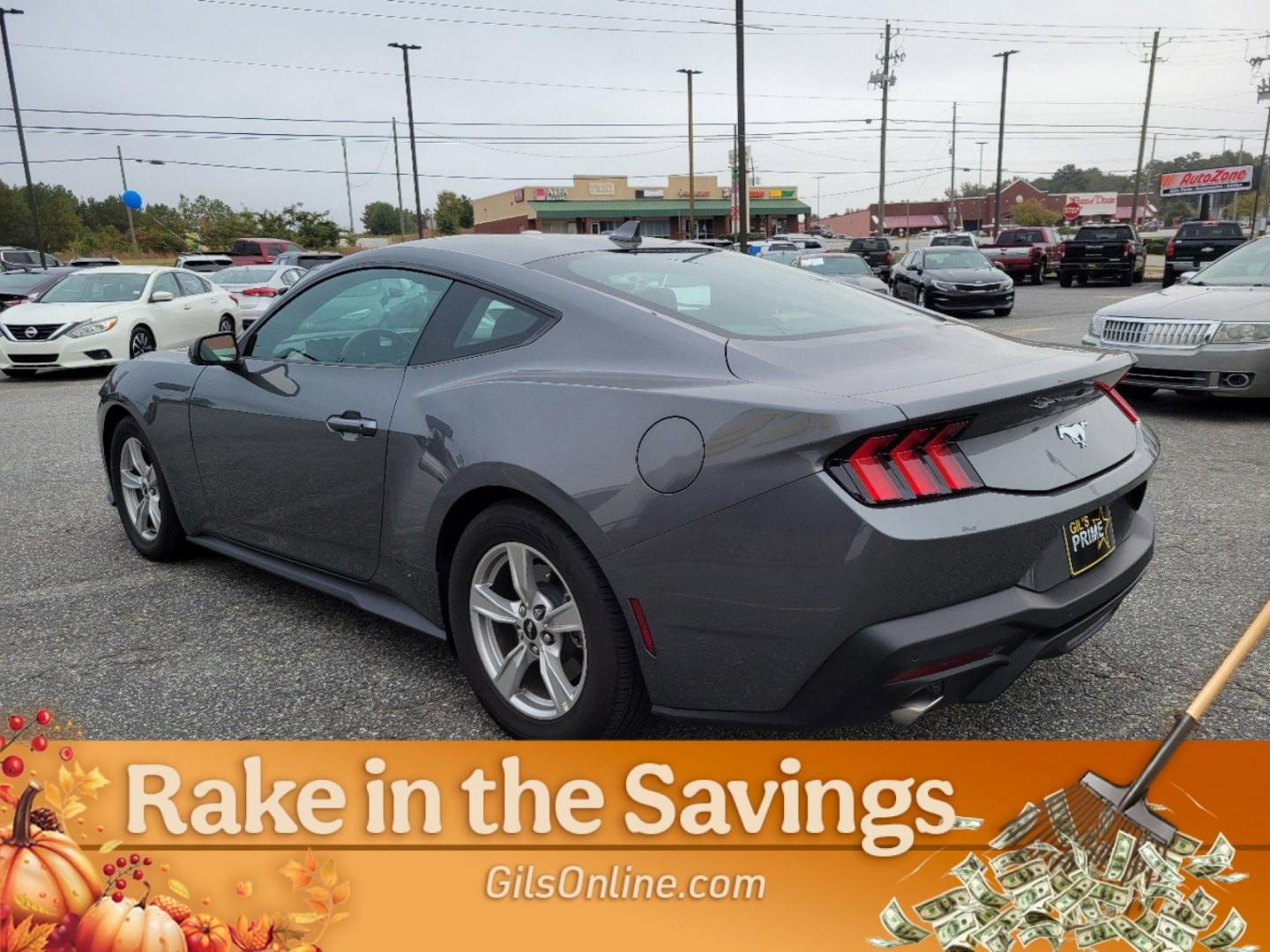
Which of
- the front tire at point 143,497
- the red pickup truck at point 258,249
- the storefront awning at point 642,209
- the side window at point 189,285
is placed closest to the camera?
the front tire at point 143,497

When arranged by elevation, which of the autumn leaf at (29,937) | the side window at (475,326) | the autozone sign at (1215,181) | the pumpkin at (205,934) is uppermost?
the autozone sign at (1215,181)

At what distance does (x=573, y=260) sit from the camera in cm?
321

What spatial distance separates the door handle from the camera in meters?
3.13

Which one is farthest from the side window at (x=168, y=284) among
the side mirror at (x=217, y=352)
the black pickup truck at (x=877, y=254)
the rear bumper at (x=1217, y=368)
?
the black pickup truck at (x=877, y=254)

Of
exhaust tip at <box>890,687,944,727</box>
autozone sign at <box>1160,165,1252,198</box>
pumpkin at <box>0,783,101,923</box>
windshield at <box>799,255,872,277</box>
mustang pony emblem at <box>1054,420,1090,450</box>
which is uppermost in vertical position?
autozone sign at <box>1160,165,1252,198</box>

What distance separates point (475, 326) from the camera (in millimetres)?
3062

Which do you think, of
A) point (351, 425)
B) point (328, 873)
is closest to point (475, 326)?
point (351, 425)

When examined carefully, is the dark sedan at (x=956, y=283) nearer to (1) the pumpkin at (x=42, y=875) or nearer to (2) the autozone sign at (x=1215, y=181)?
(1) the pumpkin at (x=42, y=875)

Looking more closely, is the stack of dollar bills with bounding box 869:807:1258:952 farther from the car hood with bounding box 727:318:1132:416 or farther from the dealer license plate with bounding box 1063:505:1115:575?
the car hood with bounding box 727:318:1132:416

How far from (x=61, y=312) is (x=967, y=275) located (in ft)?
49.9

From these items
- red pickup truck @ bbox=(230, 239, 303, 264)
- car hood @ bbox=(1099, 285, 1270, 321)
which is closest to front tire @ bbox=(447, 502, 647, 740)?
car hood @ bbox=(1099, 285, 1270, 321)

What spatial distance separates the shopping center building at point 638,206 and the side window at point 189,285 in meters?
56.0

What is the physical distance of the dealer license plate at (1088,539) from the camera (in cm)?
245

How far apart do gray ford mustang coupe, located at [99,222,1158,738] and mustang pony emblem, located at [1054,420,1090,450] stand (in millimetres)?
12
